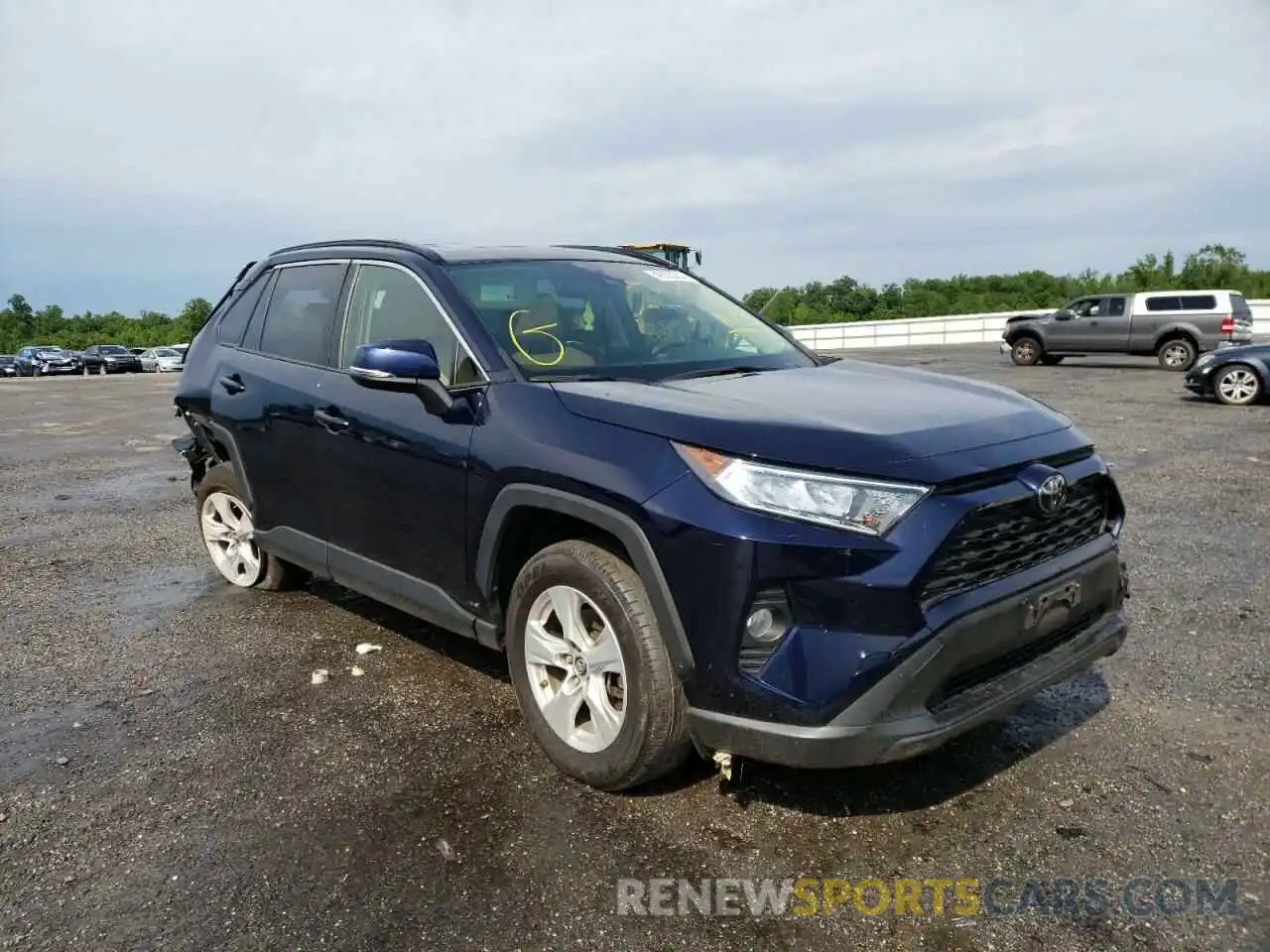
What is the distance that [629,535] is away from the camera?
2854 millimetres

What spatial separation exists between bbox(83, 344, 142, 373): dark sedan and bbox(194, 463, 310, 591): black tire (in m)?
51.7

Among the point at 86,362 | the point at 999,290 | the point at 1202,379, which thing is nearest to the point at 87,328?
the point at 86,362

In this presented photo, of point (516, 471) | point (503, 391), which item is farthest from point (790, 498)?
point (503, 391)

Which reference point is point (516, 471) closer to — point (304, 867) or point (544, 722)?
point (544, 722)

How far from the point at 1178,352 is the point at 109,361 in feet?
160

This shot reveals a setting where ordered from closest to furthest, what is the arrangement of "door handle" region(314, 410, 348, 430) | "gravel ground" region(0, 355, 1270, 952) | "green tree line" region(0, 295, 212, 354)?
"gravel ground" region(0, 355, 1270, 952) → "door handle" region(314, 410, 348, 430) → "green tree line" region(0, 295, 212, 354)

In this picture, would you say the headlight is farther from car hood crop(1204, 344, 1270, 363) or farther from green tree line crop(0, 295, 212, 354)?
green tree line crop(0, 295, 212, 354)

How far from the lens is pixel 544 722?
331cm

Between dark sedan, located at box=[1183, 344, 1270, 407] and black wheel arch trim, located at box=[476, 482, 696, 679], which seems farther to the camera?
dark sedan, located at box=[1183, 344, 1270, 407]

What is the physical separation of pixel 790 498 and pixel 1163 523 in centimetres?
507

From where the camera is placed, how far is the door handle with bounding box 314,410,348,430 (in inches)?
159

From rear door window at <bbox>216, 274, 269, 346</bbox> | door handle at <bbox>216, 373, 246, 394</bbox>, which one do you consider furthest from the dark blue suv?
rear door window at <bbox>216, 274, 269, 346</bbox>

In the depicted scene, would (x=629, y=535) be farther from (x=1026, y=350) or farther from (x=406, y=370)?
(x=1026, y=350)

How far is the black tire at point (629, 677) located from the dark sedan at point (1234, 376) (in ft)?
44.8
